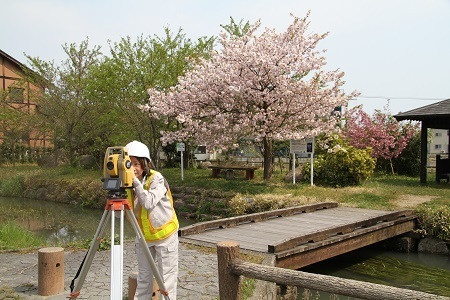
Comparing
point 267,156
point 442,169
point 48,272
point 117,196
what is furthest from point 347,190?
point 117,196

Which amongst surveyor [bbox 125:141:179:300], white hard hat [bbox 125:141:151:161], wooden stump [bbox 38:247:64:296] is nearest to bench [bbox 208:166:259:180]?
wooden stump [bbox 38:247:64:296]

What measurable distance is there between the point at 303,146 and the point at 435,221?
5503 mm

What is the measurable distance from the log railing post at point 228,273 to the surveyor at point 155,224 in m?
0.45

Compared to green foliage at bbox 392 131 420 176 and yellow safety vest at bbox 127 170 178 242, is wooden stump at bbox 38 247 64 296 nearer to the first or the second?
yellow safety vest at bbox 127 170 178 242

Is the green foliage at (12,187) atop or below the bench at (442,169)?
below

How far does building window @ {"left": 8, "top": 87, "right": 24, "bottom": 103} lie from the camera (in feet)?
89.2

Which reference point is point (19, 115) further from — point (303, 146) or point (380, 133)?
point (380, 133)

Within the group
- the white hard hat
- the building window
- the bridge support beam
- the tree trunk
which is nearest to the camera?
the white hard hat

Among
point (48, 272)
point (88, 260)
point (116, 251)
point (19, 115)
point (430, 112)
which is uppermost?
point (19, 115)

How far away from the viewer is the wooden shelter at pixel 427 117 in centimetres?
1565

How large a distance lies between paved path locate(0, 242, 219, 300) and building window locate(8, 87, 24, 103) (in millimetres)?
22579

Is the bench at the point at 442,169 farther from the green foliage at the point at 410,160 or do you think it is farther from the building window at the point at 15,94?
the building window at the point at 15,94

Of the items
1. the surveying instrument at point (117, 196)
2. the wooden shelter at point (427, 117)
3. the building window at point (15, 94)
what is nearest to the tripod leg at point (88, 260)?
the surveying instrument at point (117, 196)

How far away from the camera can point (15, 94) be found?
27.4 meters
